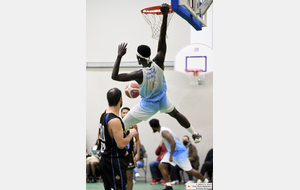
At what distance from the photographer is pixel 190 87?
10.6 metres

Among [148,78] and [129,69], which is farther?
[129,69]

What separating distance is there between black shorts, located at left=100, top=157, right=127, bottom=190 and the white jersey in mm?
1160

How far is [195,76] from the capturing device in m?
9.77

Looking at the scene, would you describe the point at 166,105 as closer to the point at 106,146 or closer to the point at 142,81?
the point at 142,81

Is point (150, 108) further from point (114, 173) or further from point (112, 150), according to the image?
point (114, 173)

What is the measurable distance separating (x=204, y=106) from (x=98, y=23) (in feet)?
14.6

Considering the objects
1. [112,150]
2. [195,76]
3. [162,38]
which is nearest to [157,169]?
[195,76]

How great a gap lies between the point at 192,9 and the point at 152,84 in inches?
47.7

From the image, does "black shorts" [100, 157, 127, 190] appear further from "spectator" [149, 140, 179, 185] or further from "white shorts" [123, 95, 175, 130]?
"spectator" [149, 140, 179, 185]

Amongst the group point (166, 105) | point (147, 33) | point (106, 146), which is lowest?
point (106, 146)

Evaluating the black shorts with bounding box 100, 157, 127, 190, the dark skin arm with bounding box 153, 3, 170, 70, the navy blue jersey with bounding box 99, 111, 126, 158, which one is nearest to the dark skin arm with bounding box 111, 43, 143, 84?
the dark skin arm with bounding box 153, 3, 170, 70

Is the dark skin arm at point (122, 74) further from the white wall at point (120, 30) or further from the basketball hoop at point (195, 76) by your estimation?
the white wall at point (120, 30)

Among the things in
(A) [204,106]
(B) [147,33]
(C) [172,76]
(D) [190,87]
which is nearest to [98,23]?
(B) [147,33]

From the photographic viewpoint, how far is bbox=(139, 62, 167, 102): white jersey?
15.1ft
